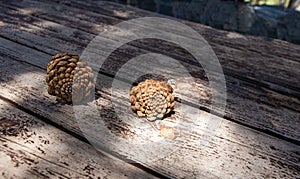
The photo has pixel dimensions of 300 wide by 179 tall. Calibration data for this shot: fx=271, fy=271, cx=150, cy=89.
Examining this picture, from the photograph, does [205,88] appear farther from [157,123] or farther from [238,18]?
[238,18]

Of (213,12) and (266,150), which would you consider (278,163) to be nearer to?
(266,150)

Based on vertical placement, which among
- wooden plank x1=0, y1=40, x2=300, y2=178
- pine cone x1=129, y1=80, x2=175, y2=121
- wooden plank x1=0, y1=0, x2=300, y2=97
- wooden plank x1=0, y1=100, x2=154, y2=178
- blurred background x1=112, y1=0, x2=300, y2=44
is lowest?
wooden plank x1=0, y1=100, x2=154, y2=178

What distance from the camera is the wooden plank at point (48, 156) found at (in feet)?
2.64

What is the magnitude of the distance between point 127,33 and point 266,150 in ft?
4.62

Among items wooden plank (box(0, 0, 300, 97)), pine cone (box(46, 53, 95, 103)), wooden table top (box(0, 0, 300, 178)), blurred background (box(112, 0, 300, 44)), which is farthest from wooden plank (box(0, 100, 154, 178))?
blurred background (box(112, 0, 300, 44))

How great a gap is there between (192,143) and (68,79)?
1.87ft

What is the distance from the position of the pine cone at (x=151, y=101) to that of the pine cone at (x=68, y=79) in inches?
8.0

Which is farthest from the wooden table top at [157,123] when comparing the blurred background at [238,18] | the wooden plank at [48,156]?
the blurred background at [238,18]

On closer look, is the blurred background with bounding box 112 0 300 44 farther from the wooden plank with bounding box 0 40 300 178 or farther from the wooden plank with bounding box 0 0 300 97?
the wooden plank with bounding box 0 40 300 178

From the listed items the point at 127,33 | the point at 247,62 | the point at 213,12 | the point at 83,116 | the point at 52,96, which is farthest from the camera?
the point at 213,12

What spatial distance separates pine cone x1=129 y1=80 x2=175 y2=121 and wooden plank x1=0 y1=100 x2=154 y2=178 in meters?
0.27

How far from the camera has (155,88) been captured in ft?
3.69

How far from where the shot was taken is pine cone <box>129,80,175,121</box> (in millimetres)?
1075

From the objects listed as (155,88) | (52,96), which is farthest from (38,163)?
(155,88)
